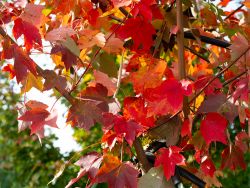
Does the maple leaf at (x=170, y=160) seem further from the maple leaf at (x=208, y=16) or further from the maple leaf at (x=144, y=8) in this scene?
the maple leaf at (x=208, y=16)

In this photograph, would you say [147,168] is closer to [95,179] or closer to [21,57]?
[95,179]

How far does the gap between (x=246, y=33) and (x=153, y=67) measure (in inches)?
8.7

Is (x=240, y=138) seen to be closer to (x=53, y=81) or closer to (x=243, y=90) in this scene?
(x=243, y=90)

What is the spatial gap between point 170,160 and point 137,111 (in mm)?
126

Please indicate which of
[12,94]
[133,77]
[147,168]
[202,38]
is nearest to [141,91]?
[133,77]

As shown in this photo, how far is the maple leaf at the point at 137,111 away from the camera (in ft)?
3.21

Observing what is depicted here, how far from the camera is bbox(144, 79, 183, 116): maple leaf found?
90 centimetres

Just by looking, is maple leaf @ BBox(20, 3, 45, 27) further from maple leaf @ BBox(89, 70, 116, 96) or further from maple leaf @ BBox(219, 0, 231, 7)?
maple leaf @ BBox(219, 0, 231, 7)

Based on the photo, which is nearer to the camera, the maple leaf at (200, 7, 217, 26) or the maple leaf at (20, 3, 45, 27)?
the maple leaf at (20, 3, 45, 27)

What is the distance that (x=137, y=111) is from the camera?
0.99 metres

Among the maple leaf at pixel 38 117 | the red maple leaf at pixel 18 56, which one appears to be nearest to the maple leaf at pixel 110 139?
the maple leaf at pixel 38 117

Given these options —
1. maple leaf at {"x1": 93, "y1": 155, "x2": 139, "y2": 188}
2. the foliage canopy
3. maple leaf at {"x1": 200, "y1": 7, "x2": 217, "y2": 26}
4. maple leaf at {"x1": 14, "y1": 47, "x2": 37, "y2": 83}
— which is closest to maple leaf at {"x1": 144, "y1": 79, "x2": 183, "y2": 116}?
the foliage canopy

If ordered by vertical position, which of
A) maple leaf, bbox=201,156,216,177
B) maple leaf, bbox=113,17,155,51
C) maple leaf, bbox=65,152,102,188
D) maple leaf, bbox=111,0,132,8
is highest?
maple leaf, bbox=111,0,132,8

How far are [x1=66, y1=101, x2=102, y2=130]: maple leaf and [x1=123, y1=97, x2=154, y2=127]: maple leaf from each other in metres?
0.08
